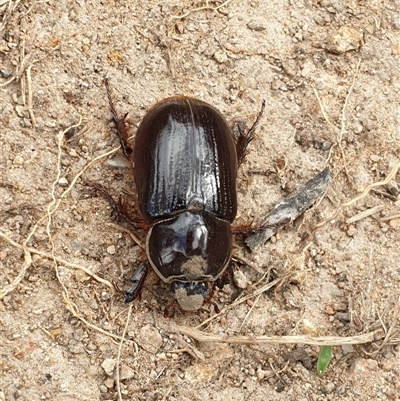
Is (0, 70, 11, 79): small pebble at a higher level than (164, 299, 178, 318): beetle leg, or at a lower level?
higher

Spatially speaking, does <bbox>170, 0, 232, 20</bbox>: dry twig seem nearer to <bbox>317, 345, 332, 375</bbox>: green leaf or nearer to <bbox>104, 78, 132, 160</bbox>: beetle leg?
<bbox>104, 78, 132, 160</bbox>: beetle leg

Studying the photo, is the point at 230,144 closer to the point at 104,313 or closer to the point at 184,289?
the point at 184,289

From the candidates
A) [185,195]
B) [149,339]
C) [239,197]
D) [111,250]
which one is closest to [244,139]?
[239,197]

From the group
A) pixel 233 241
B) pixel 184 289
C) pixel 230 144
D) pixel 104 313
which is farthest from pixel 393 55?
pixel 104 313

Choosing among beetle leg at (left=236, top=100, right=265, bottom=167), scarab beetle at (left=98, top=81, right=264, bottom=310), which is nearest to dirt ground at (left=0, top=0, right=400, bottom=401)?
beetle leg at (left=236, top=100, right=265, bottom=167)

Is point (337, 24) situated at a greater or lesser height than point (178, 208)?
greater
